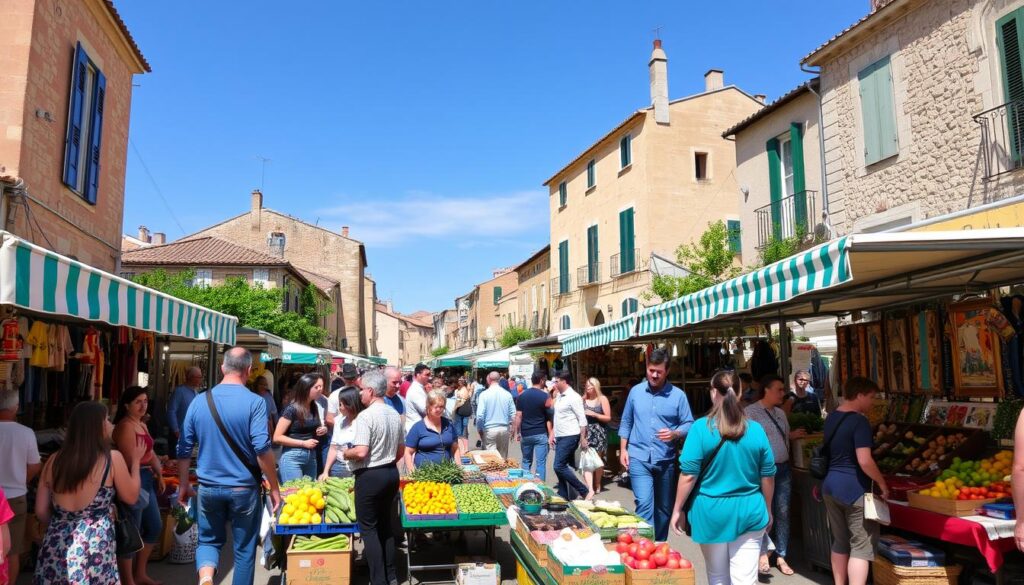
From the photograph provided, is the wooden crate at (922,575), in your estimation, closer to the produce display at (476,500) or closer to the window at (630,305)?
the produce display at (476,500)

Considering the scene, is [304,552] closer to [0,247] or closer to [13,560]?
[13,560]

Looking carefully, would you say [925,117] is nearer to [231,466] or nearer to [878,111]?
[878,111]

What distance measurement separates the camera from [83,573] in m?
4.19

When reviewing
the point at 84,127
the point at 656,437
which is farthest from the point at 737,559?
the point at 84,127

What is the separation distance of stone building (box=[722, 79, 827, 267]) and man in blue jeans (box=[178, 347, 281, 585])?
11.7m

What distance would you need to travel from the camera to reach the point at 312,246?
1959 inches

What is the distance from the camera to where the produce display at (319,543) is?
5754mm

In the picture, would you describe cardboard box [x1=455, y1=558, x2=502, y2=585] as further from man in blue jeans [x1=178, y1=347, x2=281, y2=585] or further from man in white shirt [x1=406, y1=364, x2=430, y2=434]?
man in white shirt [x1=406, y1=364, x2=430, y2=434]

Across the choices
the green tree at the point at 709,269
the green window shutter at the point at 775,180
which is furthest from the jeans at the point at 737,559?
the green tree at the point at 709,269

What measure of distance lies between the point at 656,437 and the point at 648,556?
5.65ft

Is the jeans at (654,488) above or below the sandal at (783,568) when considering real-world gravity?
above

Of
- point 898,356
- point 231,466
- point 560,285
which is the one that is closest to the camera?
point 231,466

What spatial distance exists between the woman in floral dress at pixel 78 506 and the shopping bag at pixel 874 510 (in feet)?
16.6

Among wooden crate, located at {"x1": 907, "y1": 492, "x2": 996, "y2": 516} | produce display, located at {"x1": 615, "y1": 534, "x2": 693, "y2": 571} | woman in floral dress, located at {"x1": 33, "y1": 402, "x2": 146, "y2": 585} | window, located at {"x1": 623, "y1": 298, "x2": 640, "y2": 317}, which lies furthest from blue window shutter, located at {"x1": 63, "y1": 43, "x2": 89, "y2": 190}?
window, located at {"x1": 623, "y1": 298, "x2": 640, "y2": 317}
